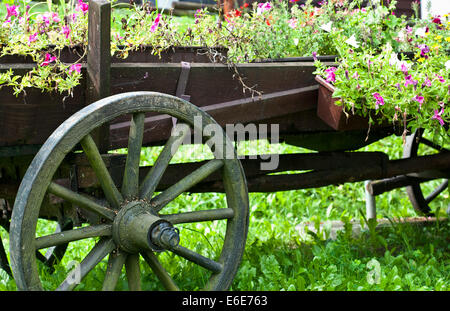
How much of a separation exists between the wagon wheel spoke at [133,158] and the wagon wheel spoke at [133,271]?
243 millimetres

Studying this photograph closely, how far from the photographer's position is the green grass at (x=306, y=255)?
3.05 metres

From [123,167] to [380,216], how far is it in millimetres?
3220

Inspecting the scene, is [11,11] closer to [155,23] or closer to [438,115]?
[155,23]

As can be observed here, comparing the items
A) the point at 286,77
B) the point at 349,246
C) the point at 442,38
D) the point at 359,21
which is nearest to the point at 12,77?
the point at 286,77

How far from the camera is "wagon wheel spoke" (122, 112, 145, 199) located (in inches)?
85.0

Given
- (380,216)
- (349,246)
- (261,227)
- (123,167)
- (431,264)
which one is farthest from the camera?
(380,216)

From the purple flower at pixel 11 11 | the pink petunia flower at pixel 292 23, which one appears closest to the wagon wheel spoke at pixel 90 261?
the purple flower at pixel 11 11

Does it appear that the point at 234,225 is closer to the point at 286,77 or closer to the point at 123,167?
the point at 123,167

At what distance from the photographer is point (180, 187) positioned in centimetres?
231

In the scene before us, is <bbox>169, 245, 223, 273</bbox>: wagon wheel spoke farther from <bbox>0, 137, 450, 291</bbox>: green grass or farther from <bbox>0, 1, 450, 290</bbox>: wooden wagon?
<bbox>0, 137, 450, 291</bbox>: green grass

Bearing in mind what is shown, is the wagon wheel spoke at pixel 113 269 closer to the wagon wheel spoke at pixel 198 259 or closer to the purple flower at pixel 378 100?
the wagon wheel spoke at pixel 198 259

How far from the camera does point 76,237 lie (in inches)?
81.2

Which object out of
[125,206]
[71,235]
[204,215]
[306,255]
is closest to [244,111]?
[204,215]

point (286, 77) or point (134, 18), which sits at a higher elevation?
point (134, 18)
